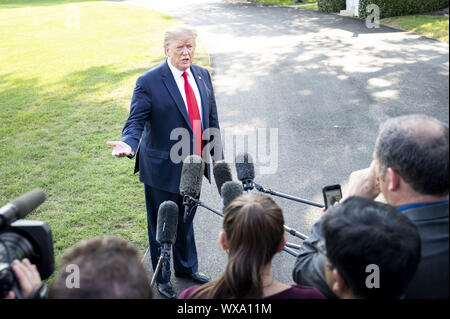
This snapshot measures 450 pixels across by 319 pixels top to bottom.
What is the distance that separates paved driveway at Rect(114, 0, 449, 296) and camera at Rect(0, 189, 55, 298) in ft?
6.83

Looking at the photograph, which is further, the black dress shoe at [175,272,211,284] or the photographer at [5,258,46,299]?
the black dress shoe at [175,272,211,284]

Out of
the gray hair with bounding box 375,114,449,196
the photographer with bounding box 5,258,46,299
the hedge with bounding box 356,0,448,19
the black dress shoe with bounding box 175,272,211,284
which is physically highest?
the hedge with bounding box 356,0,448,19

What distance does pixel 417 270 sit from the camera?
1.81 metres

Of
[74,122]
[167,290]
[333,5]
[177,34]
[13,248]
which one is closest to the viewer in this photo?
[13,248]

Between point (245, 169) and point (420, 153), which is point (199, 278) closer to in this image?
point (245, 169)

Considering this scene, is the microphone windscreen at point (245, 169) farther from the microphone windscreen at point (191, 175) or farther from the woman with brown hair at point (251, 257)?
the woman with brown hair at point (251, 257)

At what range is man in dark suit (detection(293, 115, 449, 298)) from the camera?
71.1 inches

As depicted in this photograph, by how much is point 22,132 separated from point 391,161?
807cm

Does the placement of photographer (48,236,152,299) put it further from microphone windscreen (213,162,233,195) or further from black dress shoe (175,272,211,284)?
black dress shoe (175,272,211,284)

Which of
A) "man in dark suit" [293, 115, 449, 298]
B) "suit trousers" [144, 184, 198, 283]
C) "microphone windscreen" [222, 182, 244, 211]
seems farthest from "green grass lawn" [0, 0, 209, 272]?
"man in dark suit" [293, 115, 449, 298]

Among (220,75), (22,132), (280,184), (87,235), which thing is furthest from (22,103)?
(280,184)

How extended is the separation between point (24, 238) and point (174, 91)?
6.26ft

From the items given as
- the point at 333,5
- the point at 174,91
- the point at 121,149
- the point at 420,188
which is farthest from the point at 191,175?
the point at 333,5

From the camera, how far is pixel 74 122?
888cm
